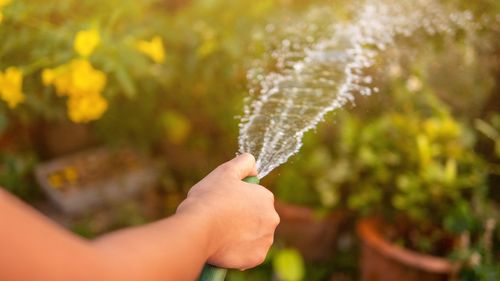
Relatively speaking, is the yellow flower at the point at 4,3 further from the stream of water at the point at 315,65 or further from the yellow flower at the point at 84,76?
the stream of water at the point at 315,65

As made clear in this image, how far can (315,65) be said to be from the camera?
1862 mm

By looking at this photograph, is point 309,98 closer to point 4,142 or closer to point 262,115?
point 262,115

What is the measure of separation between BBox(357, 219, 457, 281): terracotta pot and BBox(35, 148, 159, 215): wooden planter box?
1.29m

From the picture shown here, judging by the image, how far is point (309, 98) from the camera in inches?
58.2

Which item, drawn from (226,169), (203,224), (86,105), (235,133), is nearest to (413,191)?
(235,133)

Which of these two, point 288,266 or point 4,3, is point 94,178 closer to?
point 288,266

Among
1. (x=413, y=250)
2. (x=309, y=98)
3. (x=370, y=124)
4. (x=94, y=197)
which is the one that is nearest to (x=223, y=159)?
(x=94, y=197)

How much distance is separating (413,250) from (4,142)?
2238 mm

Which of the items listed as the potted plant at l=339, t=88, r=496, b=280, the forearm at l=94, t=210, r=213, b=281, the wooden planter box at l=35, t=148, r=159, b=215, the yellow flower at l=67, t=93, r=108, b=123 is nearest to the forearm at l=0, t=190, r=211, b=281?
the forearm at l=94, t=210, r=213, b=281

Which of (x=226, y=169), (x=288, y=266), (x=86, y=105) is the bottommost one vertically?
(x=288, y=266)

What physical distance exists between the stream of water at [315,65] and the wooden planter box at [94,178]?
128cm

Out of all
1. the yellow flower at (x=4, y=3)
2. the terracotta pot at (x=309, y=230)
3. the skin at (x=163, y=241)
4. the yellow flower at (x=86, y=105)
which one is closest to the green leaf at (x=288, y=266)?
the terracotta pot at (x=309, y=230)

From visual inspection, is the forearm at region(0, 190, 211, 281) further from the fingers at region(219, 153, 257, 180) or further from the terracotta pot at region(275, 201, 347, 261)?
the terracotta pot at region(275, 201, 347, 261)

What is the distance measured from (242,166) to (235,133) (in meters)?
2.08
